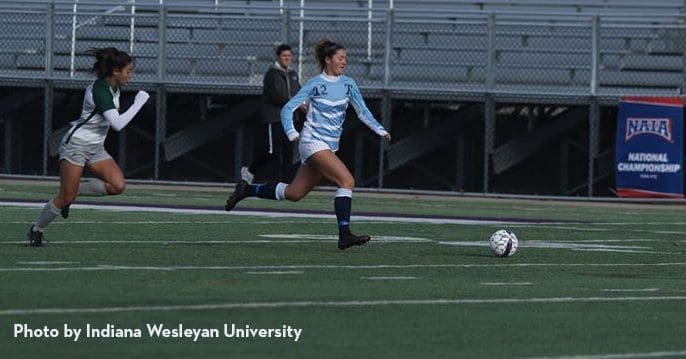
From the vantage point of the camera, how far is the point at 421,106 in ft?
90.8

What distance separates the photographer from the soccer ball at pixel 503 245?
1425cm

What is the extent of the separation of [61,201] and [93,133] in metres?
0.63

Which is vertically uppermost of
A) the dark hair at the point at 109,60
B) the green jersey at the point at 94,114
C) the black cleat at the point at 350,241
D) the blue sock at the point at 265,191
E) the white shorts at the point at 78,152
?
the dark hair at the point at 109,60

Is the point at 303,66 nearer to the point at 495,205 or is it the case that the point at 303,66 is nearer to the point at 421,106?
the point at 421,106

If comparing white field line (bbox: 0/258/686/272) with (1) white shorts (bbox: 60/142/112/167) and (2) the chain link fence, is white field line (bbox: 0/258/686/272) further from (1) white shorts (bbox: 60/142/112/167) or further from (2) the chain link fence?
(2) the chain link fence

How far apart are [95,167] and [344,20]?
43.5 feet

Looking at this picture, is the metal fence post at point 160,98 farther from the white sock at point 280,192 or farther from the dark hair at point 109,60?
the dark hair at point 109,60

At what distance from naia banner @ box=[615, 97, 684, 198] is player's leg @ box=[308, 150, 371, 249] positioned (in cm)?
1151

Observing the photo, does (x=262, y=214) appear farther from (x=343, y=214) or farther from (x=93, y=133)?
(x=93, y=133)

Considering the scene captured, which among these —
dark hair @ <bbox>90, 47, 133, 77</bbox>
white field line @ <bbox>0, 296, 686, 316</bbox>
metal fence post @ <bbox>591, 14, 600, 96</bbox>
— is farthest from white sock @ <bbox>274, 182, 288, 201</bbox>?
metal fence post @ <bbox>591, 14, 600, 96</bbox>

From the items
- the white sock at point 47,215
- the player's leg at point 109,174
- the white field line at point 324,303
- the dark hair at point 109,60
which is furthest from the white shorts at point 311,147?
the white field line at point 324,303

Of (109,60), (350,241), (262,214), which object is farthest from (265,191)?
(262,214)

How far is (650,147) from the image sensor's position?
2544 cm

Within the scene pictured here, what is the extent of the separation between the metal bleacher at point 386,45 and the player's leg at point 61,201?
12808 millimetres
